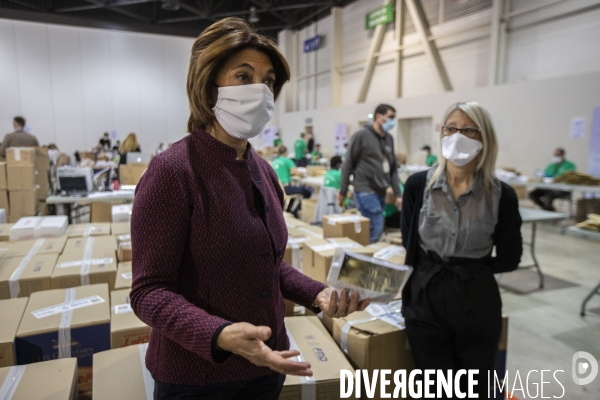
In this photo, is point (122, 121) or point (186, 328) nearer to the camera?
point (186, 328)

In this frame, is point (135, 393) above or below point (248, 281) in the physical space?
below

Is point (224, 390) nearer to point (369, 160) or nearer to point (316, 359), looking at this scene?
point (316, 359)

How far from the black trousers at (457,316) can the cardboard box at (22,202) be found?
4.71m

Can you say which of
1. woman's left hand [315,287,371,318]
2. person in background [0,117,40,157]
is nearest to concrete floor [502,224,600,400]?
woman's left hand [315,287,371,318]

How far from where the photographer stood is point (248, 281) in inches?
35.0

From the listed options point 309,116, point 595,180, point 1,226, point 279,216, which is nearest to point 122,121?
point 309,116

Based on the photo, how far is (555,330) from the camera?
286cm

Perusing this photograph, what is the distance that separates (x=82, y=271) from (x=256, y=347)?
1805 mm

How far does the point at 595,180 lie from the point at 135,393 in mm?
6221

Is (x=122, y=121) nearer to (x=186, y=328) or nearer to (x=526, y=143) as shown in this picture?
(x=526, y=143)

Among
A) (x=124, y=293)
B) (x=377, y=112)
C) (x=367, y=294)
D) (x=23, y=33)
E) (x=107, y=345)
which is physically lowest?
(x=107, y=345)

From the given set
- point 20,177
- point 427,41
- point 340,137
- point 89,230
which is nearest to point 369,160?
point 89,230

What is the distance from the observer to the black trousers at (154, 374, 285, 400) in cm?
88

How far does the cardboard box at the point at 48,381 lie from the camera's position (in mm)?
1249
